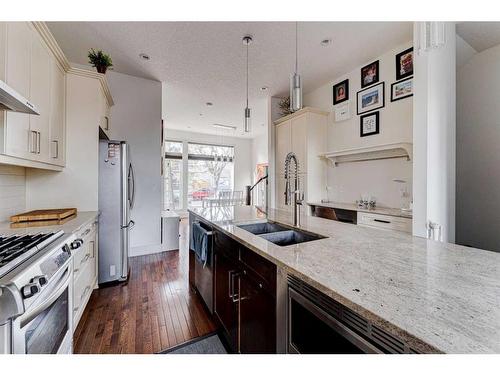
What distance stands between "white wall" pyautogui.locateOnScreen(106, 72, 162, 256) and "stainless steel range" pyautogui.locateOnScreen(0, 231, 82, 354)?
236 cm

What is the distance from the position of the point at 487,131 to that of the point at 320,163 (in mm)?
2141

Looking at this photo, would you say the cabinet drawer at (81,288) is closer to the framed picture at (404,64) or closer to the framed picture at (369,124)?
the framed picture at (369,124)

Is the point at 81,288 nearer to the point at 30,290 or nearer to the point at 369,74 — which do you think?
the point at 30,290

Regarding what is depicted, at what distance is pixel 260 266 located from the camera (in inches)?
44.3

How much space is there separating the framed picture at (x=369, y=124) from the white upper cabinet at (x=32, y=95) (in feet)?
12.4

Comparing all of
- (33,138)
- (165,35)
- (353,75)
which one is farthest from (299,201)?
(353,75)

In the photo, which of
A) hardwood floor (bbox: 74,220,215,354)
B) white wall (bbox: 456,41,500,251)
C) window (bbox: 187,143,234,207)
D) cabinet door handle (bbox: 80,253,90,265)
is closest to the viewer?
hardwood floor (bbox: 74,220,215,354)

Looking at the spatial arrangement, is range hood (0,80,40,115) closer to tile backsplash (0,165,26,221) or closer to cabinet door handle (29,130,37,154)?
cabinet door handle (29,130,37,154)

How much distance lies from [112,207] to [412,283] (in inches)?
112

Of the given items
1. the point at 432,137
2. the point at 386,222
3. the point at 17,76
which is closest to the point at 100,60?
the point at 17,76

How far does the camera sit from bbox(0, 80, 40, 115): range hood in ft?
3.73

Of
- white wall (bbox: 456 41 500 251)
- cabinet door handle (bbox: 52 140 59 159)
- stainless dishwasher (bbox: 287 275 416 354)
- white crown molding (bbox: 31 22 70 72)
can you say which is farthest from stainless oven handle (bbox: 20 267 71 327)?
white wall (bbox: 456 41 500 251)
